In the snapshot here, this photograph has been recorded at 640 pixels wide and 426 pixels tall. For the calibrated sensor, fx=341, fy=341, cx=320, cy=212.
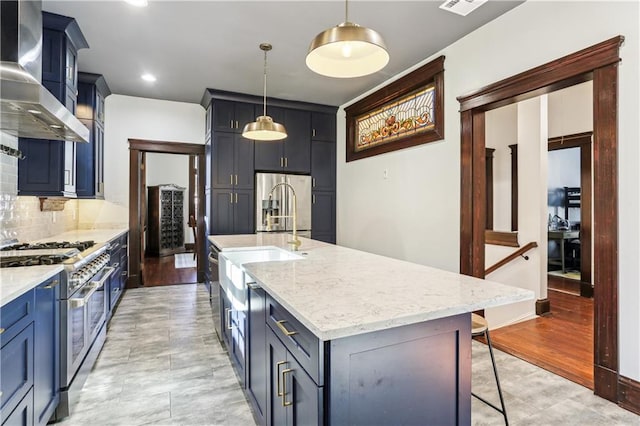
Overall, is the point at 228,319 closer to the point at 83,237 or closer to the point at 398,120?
the point at 83,237

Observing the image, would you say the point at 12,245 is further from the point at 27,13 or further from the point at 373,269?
the point at 373,269

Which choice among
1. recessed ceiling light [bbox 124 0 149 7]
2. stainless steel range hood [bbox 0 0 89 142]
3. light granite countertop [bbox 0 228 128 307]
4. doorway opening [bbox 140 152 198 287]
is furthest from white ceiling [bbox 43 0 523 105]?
doorway opening [bbox 140 152 198 287]

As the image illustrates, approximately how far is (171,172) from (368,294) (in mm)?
9180

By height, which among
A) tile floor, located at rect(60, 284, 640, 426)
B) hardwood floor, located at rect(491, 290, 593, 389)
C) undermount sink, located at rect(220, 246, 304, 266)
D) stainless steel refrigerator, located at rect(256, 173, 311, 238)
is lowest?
tile floor, located at rect(60, 284, 640, 426)

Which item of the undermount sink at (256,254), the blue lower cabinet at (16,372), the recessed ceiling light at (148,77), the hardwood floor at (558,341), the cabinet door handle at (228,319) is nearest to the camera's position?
the blue lower cabinet at (16,372)

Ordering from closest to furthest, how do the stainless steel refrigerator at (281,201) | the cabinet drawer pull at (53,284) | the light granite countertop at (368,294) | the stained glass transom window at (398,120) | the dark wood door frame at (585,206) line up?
the light granite countertop at (368,294) → the cabinet drawer pull at (53,284) → the stained glass transom window at (398,120) → the dark wood door frame at (585,206) → the stainless steel refrigerator at (281,201)

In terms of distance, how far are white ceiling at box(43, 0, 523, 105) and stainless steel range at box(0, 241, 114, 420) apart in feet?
6.39

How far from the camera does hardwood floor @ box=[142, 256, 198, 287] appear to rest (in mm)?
5609

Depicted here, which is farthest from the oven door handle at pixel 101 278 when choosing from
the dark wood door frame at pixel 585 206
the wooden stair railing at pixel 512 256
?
the dark wood door frame at pixel 585 206

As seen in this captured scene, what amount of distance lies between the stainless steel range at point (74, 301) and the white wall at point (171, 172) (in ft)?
22.0

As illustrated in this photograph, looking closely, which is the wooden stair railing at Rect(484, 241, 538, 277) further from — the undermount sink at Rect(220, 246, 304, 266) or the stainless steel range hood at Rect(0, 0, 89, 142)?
the stainless steel range hood at Rect(0, 0, 89, 142)

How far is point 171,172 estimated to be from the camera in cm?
933

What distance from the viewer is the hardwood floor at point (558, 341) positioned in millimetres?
2576

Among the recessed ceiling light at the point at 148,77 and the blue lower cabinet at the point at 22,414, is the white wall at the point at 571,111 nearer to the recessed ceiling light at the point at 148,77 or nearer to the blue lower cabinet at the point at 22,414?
the recessed ceiling light at the point at 148,77
